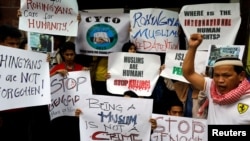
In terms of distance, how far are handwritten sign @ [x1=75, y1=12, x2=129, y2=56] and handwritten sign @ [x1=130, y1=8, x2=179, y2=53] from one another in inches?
6.0

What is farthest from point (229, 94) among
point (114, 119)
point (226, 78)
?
point (114, 119)

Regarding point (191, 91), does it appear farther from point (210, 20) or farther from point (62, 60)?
point (62, 60)

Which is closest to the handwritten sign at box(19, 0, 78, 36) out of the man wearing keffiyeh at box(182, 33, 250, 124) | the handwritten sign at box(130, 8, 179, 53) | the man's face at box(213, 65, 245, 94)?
the handwritten sign at box(130, 8, 179, 53)

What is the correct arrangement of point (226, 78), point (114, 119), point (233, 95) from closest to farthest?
point (233, 95)
point (226, 78)
point (114, 119)

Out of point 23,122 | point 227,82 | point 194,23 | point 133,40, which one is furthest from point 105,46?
point 227,82

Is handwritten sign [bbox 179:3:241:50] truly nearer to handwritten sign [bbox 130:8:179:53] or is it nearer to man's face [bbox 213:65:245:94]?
handwritten sign [bbox 130:8:179:53]

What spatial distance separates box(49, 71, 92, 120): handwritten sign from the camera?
396 centimetres

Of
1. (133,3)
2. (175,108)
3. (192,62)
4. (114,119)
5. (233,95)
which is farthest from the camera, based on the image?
(133,3)

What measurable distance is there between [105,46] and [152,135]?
1.52m

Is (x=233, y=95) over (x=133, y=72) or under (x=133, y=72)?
under

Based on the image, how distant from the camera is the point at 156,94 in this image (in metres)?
4.28

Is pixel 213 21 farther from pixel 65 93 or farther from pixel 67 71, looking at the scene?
pixel 65 93

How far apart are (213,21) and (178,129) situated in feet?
4.60

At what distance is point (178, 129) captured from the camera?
3.38 meters
